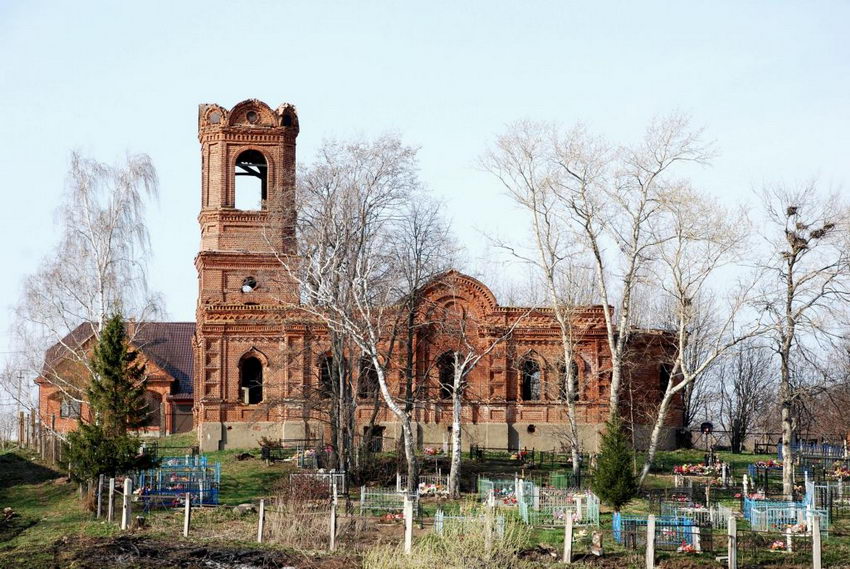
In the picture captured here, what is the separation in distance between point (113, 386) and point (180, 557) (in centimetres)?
1070

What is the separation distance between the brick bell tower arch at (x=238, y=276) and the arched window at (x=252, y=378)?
0.12 feet

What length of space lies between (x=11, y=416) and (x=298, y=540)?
173 feet

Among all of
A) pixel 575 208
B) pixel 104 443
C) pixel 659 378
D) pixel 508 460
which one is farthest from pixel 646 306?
pixel 104 443

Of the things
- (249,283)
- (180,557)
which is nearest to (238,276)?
(249,283)

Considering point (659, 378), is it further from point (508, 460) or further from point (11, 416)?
point (11, 416)

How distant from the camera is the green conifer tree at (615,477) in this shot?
30562 mm

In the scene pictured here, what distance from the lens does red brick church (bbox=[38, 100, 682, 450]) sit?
44.9 metres

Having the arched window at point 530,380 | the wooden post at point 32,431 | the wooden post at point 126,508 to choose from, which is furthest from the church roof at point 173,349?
the wooden post at point 126,508

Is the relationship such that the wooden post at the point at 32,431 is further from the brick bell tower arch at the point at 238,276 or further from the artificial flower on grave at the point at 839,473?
the artificial flower on grave at the point at 839,473

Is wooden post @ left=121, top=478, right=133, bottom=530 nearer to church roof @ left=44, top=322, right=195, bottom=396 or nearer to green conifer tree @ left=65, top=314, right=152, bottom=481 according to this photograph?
green conifer tree @ left=65, top=314, right=152, bottom=481

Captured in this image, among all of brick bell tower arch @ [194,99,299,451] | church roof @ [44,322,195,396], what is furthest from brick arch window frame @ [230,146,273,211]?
church roof @ [44,322,195,396]

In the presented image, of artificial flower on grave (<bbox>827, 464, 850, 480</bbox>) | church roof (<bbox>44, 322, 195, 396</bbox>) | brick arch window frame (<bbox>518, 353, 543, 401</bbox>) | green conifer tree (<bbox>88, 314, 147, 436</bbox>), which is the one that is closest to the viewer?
green conifer tree (<bbox>88, 314, 147, 436</bbox>)

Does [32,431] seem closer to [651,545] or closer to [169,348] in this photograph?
[169,348]

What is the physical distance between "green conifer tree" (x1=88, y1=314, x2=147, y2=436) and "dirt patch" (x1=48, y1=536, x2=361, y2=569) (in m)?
8.10
